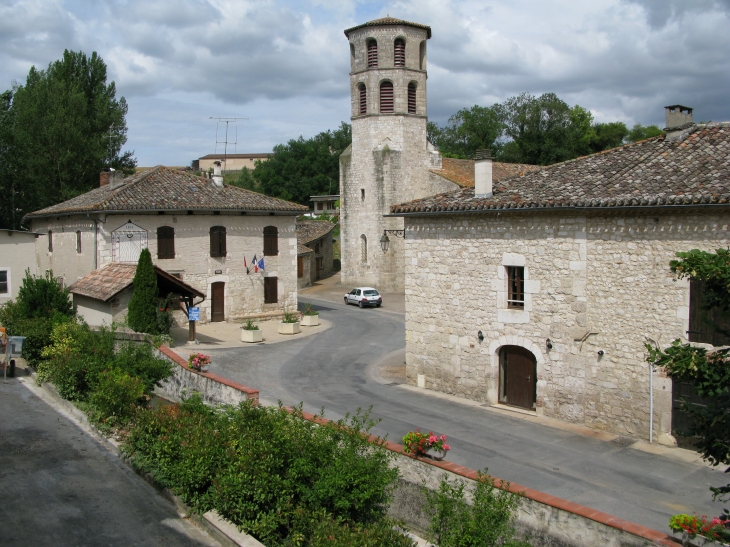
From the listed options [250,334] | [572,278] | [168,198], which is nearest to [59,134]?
[168,198]

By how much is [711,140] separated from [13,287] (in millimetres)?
23369

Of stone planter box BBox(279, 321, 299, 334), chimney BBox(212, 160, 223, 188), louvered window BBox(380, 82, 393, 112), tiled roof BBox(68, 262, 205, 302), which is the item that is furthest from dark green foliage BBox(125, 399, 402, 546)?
louvered window BBox(380, 82, 393, 112)

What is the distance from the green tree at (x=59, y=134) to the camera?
39000 mm

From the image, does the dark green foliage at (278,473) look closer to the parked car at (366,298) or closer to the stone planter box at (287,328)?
the stone planter box at (287,328)

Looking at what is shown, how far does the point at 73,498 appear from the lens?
10.1 metres

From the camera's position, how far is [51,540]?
8719 mm

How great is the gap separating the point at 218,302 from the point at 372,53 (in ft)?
64.8

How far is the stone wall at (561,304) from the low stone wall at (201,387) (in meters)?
6.08

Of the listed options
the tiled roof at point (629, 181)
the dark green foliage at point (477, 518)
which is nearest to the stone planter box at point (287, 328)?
the tiled roof at point (629, 181)

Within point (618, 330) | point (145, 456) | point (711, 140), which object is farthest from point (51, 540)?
point (711, 140)

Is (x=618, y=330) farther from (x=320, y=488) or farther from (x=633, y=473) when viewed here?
(x=320, y=488)

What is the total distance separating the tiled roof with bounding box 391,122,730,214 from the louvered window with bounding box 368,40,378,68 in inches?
928

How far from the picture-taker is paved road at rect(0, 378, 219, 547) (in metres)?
8.93

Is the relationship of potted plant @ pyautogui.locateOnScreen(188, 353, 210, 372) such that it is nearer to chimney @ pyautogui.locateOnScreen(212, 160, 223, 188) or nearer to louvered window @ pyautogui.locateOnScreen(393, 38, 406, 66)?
chimney @ pyautogui.locateOnScreen(212, 160, 223, 188)
